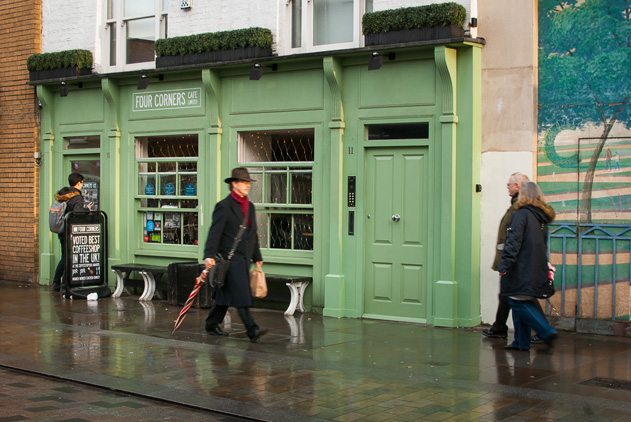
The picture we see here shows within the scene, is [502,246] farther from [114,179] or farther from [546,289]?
[114,179]

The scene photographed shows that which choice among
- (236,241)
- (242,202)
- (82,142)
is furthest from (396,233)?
(82,142)

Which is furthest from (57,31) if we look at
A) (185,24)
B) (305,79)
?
(305,79)

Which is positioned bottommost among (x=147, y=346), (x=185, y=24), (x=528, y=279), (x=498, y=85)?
(x=147, y=346)

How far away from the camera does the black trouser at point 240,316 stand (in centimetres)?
1076

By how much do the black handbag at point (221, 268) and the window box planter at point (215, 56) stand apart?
3.76 m

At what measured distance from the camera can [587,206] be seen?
36.9 ft

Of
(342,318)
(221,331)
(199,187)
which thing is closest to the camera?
(221,331)

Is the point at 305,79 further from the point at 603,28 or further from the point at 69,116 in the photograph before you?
the point at 69,116

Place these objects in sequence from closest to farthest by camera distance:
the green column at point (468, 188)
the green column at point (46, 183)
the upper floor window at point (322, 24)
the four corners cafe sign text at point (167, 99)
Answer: the green column at point (468, 188) < the upper floor window at point (322, 24) < the four corners cafe sign text at point (167, 99) < the green column at point (46, 183)

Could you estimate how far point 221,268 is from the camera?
1063 centimetres

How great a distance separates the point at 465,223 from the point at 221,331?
3.33m

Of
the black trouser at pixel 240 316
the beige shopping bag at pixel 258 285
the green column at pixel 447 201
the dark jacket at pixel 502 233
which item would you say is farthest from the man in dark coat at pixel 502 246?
the black trouser at pixel 240 316

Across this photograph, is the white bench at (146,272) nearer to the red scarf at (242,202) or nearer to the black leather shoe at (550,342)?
the red scarf at (242,202)

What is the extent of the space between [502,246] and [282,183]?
13.8ft
